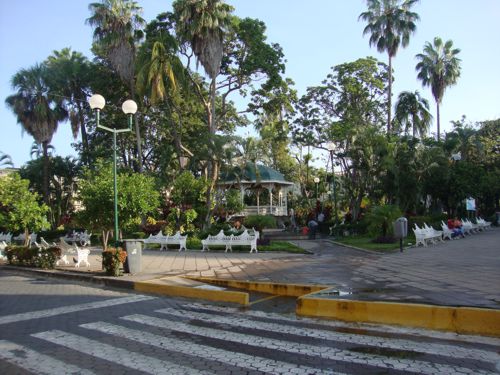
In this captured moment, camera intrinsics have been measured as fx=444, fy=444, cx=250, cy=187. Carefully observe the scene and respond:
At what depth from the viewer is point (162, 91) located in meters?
29.2

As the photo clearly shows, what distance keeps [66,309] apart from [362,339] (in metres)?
5.60

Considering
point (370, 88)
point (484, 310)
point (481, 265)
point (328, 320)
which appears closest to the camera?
point (484, 310)

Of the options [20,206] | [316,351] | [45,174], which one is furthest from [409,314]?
[45,174]

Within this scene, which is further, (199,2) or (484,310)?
(199,2)

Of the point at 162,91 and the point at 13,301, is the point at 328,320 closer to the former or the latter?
the point at 13,301

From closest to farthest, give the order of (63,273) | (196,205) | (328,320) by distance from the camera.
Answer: (328,320) < (63,273) < (196,205)

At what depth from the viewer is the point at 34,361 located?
207 inches

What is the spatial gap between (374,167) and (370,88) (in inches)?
469

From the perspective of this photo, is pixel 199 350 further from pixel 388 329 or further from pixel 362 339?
pixel 388 329

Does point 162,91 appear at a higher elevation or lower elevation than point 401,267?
higher

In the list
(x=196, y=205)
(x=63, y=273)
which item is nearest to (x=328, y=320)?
(x=63, y=273)

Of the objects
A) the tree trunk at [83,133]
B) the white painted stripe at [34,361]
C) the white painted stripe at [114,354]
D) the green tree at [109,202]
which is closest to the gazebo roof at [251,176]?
the tree trunk at [83,133]

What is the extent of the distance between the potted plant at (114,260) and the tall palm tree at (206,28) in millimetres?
19833

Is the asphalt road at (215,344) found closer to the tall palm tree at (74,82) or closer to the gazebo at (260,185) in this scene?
the gazebo at (260,185)
